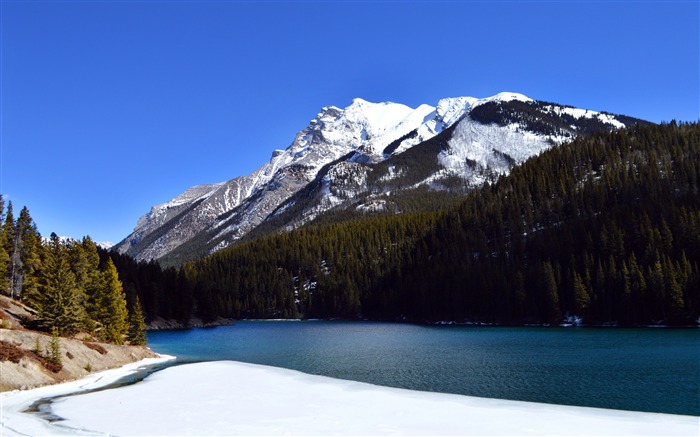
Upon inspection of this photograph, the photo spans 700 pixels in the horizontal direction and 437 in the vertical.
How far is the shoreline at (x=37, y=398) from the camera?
26.6 metres

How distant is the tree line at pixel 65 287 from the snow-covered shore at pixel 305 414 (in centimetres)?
1410

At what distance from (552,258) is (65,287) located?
120 meters

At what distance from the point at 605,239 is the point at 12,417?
128 m

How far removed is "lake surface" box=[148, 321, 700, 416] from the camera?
38.2 m

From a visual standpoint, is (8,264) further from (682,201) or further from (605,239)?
(682,201)

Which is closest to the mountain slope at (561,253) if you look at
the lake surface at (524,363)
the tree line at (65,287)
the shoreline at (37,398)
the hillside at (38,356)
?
the lake surface at (524,363)

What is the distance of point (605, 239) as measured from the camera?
4921 inches

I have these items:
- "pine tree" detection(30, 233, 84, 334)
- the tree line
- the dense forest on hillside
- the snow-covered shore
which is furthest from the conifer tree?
the dense forest on hillside

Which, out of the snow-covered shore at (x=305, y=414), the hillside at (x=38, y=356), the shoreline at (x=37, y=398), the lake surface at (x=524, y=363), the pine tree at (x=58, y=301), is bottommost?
the lake surface at (x=524, y=363)

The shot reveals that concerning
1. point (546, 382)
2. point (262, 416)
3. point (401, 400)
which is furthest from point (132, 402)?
point (546, 382)

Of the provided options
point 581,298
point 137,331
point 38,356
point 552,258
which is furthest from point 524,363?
point 552,258

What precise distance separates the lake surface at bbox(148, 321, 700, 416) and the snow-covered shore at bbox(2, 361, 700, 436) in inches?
210

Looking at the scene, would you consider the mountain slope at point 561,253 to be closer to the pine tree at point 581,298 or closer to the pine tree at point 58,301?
the pine tree at point 581,298

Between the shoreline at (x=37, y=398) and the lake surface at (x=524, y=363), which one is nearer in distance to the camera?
the shoreline at (x=37, y=398)
